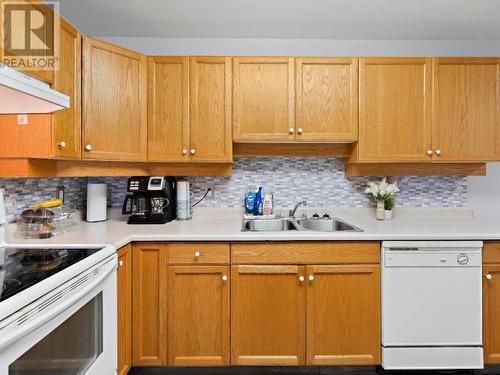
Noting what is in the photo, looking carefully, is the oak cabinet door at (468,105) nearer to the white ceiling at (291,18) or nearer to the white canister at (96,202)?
the white ceiling at (291,18)

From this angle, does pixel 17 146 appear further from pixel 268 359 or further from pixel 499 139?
pixel 499 139

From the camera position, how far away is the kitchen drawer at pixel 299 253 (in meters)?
1.92

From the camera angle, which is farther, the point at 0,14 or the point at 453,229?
the point at 453,229

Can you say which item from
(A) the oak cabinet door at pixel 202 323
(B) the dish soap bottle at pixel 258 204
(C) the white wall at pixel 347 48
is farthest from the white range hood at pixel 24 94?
(B) the dish soap bottle at pixel 258 204

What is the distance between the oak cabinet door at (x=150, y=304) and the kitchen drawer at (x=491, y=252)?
1902 millimetres

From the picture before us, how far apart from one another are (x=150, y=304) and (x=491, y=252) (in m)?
2.05

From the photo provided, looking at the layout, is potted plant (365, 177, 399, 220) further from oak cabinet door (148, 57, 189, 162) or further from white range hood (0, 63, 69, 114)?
white range hood (0, 63, 69, 114)

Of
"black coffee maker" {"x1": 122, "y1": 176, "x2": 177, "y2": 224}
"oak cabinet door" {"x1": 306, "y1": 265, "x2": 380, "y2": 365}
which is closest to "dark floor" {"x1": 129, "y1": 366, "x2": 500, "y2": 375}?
"oak cabinet door" {"x1": 306, "y1": 265, "x2": 380, "y2": 365}

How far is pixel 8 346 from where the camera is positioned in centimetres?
88

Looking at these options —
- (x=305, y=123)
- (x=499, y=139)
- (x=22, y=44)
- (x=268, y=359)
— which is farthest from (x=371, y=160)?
(x=22, y=44)

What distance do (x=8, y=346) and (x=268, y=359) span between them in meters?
1.41

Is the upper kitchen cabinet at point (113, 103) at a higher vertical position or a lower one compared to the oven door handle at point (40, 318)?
higher

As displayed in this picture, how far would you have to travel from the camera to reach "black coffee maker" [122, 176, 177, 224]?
7.33 feet

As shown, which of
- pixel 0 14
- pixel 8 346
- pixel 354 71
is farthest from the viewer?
pixel 354 71
